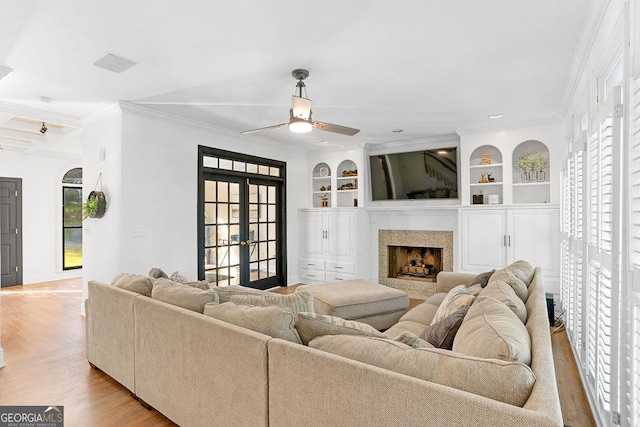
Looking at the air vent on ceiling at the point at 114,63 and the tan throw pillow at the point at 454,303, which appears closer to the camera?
the tan throw pillow at the point at 454,303

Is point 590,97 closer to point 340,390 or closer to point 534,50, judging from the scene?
point 534,50

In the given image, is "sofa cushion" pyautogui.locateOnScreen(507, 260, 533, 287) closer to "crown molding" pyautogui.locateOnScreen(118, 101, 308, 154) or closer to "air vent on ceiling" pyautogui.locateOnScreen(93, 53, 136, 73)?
"air vent on ceiling" pyautogui.locateOnScreen(93, 53, 136, 73)

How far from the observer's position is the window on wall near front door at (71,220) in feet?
24.7

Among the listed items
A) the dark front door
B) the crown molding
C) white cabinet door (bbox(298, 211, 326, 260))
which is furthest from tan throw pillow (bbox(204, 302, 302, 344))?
the dark front door

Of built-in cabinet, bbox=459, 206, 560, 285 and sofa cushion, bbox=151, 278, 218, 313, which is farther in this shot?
built-in cabinet, bbox=459, 206, 560, 285

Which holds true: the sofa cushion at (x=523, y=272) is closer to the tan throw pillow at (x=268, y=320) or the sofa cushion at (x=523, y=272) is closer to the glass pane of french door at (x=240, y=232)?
the tan throw pillow at (x=268, y=320)

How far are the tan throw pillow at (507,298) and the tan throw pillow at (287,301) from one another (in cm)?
96

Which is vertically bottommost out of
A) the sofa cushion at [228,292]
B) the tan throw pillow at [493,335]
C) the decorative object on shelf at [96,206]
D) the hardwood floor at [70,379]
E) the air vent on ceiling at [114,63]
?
the hardwood floor at [70,379]

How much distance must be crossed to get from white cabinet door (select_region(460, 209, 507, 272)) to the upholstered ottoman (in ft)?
5.69

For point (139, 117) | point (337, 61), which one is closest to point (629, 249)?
point (337, 61)

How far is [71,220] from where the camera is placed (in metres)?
7.66

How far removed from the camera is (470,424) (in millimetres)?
1089

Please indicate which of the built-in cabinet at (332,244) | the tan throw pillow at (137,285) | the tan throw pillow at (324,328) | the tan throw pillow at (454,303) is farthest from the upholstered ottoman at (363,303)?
the built-in cabinet at (332,244)

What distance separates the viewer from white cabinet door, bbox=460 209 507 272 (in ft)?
16.7
